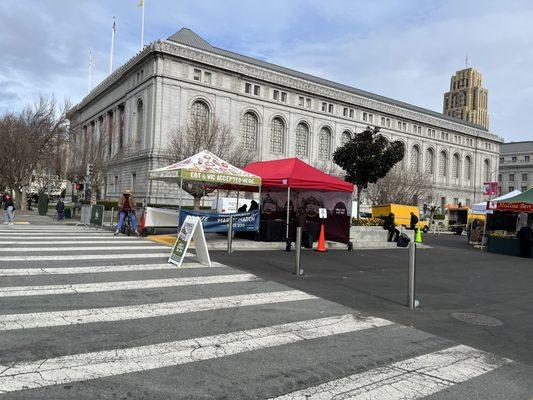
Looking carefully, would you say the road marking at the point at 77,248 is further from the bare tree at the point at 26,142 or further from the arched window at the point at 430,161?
the arched window at the point at 430,161

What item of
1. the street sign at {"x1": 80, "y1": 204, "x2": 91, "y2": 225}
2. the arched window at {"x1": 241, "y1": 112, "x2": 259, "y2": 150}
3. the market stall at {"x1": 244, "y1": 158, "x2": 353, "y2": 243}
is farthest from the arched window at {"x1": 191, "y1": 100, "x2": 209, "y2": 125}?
the market stall at {"x1": 244, "y1": 158, "x2": 353, "y2": 243}

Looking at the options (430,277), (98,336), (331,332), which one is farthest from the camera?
(430,277)

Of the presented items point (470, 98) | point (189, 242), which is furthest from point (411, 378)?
point (470, 98)

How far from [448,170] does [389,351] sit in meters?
102

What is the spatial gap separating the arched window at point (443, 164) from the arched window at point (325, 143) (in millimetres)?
34587

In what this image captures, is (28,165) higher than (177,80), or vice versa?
(177,80)

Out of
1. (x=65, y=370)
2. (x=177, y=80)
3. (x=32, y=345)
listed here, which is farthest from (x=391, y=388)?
(x=177, y=80)

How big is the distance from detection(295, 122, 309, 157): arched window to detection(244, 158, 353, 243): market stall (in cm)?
5409

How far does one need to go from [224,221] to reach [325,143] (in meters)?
63.7

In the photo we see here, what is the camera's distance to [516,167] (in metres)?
126

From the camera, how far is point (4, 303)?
248 inches

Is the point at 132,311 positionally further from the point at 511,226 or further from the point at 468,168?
the point at 468,168

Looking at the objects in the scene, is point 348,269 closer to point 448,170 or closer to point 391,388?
point 391,388

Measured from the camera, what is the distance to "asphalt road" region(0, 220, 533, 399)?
3971 mm
